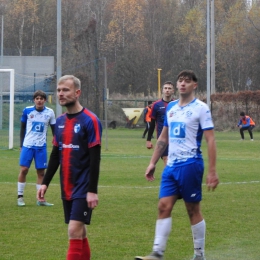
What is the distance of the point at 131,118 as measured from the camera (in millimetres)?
51438

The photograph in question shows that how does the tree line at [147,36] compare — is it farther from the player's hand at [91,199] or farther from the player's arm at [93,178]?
the player's hand at [91,199]

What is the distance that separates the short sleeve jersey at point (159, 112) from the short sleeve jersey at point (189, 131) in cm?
563

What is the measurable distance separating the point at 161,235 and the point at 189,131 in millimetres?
1116

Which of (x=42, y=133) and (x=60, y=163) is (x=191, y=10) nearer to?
(x=42, y=133)

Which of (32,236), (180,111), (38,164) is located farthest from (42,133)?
(180,111)

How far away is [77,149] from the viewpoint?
265 inches

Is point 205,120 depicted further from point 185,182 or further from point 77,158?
point 77,158

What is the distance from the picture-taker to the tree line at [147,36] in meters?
72.9

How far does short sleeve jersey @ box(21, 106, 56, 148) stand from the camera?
40.1 ft

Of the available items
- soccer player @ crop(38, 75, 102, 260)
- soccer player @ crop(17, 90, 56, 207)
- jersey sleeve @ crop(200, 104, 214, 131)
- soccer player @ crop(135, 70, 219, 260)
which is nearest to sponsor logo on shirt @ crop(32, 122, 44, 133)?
soccer player @ crop(17, 90, 56, 207)

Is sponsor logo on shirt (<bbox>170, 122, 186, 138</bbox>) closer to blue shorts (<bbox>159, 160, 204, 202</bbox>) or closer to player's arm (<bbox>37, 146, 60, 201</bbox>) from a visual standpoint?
blue shorts (<bbox>159, 160, 204, 202</bbox>)

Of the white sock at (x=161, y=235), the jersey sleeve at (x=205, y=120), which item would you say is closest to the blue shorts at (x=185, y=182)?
the white sock at (x=161, y=235)

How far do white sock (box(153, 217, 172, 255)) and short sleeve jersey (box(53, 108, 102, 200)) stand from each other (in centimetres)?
103

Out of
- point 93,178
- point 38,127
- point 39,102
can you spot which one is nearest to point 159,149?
point 93,178
